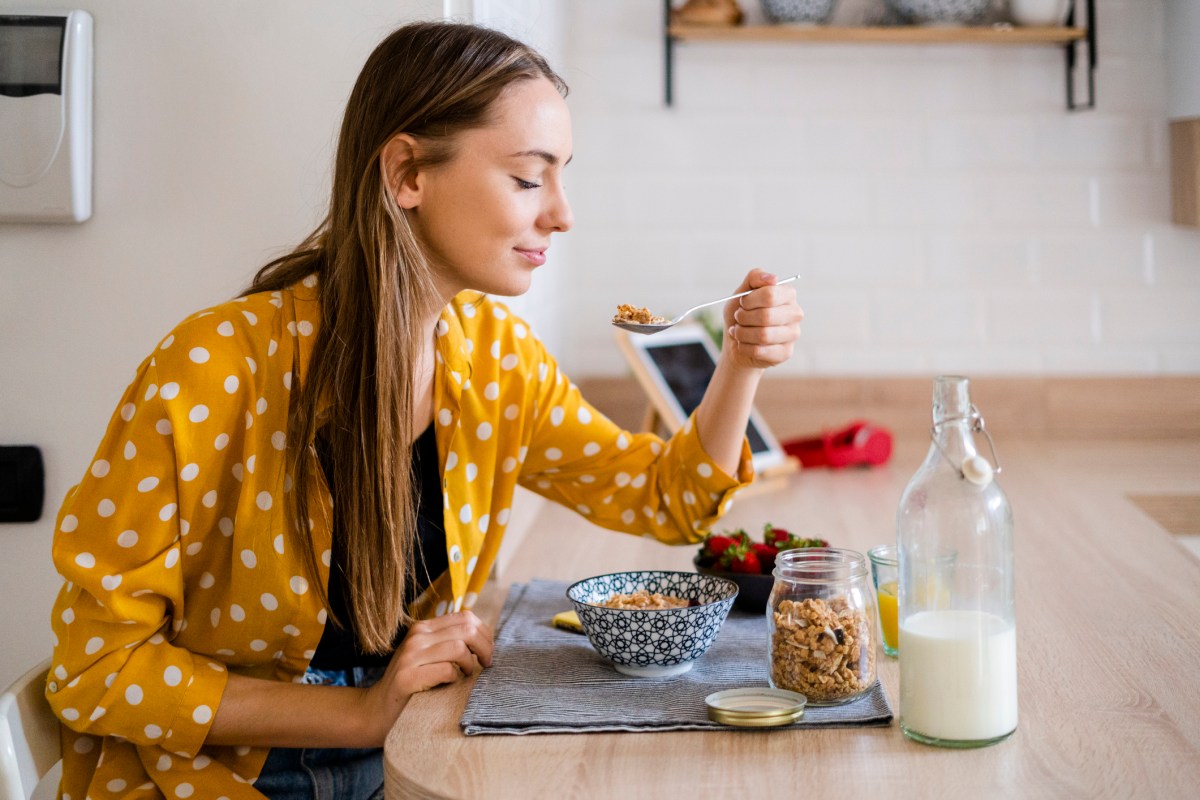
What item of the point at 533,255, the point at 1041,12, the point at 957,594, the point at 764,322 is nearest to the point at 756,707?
the point at 957,594

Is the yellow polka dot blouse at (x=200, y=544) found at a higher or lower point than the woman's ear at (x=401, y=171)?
lower

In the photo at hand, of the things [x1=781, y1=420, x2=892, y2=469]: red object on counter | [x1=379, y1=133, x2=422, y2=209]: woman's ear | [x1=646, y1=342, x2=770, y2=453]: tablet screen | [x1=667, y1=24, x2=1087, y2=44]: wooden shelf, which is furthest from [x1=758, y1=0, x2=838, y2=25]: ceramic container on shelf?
[x1=379, y1=133, x2=422, y2=209]: woman's ear

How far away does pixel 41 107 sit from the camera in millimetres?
1456

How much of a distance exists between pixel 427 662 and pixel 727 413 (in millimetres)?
459

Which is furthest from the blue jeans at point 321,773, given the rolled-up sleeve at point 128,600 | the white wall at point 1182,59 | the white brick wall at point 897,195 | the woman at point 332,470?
the white wall at point 1182,59

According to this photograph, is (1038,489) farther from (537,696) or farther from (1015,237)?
(537,696)

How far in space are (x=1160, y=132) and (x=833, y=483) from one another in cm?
96

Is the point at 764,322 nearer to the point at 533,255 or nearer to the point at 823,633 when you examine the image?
the point at 533,255

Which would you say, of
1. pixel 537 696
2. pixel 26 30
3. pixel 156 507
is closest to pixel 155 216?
pixel 26 30

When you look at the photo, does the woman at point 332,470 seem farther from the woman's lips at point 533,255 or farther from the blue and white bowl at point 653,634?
the blue and white bowl at point 653,634

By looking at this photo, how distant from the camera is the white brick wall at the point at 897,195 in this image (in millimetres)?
2316

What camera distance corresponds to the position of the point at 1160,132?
7.54 ft

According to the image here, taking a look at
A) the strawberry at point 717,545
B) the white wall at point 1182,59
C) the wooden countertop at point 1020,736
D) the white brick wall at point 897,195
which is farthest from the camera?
the white brick wall at point 897,195

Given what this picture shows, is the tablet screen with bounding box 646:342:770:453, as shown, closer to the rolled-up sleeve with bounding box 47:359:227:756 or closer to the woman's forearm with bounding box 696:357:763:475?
the woman's forearm with bounding box 696:357:763:475
